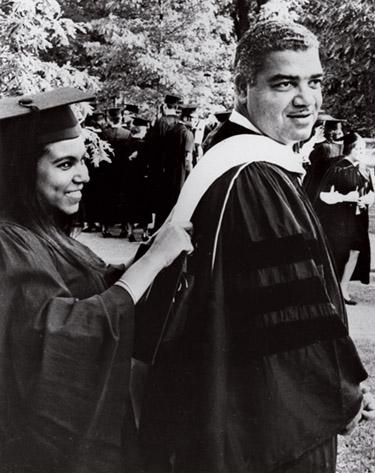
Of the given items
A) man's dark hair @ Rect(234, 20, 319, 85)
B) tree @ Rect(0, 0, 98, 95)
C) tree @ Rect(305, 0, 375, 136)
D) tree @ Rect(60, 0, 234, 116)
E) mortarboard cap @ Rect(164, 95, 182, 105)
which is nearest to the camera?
man's dark hair @ Rect(234, 20, 319, 85)

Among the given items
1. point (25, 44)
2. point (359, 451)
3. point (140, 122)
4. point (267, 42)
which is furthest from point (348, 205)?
point (267, 42)

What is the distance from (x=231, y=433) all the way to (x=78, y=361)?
1.57 ft

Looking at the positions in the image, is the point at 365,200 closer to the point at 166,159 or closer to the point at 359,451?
the point at 166,159

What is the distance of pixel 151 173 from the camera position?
777cm

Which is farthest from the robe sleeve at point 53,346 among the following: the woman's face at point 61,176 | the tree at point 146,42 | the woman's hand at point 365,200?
the woman's hand at point 365,200

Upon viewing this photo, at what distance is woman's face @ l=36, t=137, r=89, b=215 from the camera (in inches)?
75.4

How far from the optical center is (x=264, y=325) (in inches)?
80.0

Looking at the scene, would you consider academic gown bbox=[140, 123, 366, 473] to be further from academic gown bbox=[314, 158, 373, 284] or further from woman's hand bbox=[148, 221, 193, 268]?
academic gown bbox=[314, 158, 373, 284]

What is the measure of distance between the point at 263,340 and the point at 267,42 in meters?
0.79

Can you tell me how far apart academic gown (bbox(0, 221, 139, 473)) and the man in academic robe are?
24cm

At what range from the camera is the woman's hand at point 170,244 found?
6.48ft

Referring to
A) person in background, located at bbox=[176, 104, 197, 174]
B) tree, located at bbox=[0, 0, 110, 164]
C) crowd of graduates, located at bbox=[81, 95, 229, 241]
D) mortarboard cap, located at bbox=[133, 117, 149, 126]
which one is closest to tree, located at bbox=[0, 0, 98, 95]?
tree, located at bbox=[0, 0, 110, 164]

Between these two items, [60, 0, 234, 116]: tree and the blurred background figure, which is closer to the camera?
[60, 0, 234, 116]: tree

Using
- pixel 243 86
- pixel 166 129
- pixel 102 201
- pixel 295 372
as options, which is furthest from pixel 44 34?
pixel 102 201
